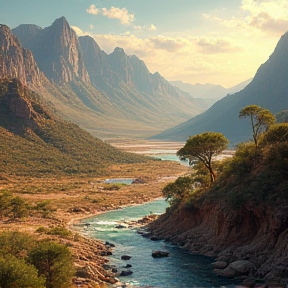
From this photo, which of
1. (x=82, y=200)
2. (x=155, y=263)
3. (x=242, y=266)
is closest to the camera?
(x=242, y=266)

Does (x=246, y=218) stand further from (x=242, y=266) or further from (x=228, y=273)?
(x=228, y=273)

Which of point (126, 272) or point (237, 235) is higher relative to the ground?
point (237, 235)

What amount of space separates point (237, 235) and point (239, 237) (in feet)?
1.36

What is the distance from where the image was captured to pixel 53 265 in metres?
37.3

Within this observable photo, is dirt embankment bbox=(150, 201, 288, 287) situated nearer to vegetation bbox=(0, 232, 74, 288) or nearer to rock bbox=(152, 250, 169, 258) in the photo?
Answer: rock bbox=(152, 250, 169, 258)

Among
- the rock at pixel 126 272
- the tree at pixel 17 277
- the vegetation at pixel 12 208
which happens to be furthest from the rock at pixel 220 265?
the vegetation at pixel 12 208

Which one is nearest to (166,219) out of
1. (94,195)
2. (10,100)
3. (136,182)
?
(94,195)

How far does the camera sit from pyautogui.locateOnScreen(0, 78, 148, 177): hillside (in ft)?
449

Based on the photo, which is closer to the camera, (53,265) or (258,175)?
(53,265)

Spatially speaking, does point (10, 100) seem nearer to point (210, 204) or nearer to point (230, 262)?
point (210, 204)

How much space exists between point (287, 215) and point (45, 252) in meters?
27.6

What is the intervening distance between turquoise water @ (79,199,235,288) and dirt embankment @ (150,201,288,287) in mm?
2026

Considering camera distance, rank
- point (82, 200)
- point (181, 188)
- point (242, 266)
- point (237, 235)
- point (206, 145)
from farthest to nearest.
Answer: point (82, 200)
point (181, 188)
point (206, 145)
point (237, 235)
point (242, 266)

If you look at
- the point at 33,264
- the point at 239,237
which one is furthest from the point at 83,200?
the point at 33,264
